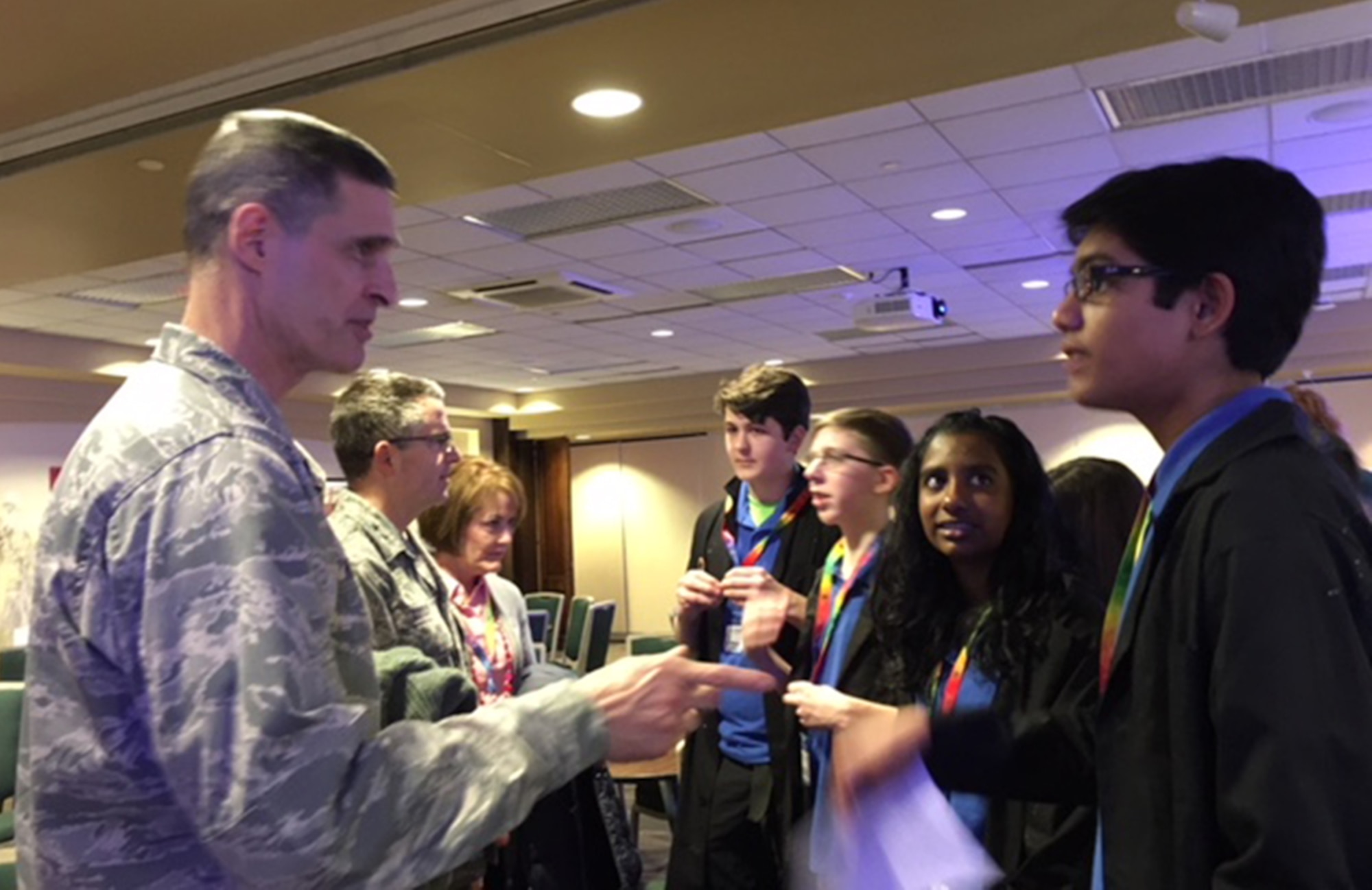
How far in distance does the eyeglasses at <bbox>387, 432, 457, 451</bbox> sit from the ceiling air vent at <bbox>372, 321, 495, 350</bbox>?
20.6 ft

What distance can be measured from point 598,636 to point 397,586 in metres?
6.48

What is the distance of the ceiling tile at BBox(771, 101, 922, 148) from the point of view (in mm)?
4676

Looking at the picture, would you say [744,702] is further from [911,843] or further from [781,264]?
[781,264]

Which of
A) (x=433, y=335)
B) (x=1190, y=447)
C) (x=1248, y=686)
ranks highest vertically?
(x=433, y=335)

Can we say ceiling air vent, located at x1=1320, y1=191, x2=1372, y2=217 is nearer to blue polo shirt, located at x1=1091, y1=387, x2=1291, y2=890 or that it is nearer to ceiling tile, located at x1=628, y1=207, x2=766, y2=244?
ceiling tile, located at x1=628, y1=207, x2=766, y2=244

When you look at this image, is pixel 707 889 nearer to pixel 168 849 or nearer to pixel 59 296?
pixel 168 849

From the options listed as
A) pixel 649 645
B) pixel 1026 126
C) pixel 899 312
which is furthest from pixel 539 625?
pixel 1026 126

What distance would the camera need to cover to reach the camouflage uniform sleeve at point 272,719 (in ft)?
3.13

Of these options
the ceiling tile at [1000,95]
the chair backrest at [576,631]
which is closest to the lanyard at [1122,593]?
the ceiling tile at [1000,95]

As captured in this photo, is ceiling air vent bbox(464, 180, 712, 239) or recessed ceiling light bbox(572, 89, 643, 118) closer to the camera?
recessed ceiling light bbox(572, 89, 643, 118)

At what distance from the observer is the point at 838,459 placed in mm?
2846

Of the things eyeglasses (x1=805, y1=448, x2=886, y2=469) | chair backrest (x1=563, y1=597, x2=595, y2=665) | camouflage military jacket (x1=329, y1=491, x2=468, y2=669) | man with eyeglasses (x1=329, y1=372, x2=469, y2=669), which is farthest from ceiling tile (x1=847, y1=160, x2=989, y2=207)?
chair backrest (x1=563, y1=597, x2=595, y2=665)

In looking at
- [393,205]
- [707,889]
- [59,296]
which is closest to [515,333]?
[59,296]

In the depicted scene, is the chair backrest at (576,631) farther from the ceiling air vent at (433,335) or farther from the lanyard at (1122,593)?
the lanyard at (1122,593)
